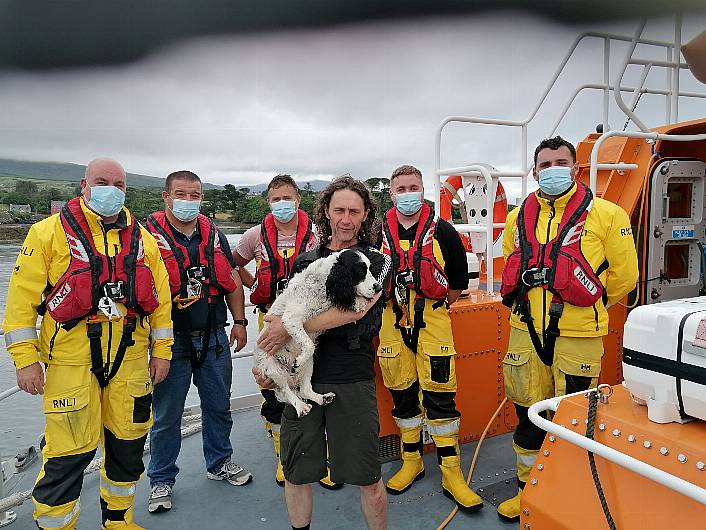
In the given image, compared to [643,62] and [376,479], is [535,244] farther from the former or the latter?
[643,62]

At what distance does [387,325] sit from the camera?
2.63 m

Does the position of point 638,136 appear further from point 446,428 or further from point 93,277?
point 93,277

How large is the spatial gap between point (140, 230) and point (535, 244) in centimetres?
168

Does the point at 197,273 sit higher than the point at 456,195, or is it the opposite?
the point at 456,195

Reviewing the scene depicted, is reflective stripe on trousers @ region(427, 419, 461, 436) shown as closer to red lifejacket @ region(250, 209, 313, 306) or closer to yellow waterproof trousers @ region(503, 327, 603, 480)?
yellow waterproof trousers @ region(503, 327, 603, 480)

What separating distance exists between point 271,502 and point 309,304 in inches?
53.6

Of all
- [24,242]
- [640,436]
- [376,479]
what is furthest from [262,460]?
[640,436]

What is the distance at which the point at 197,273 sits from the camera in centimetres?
261

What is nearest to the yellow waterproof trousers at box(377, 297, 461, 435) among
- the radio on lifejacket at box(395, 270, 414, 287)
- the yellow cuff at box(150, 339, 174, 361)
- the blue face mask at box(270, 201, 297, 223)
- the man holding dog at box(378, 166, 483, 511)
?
the man holding dog at box(378, 166, 483, 511)

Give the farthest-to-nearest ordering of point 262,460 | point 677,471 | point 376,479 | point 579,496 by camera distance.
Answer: point 262,460 < point 376,479 < point 579,496 < point 677,471

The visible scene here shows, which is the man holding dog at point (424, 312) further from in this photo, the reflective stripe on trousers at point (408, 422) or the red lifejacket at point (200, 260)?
the red lifejacket at point (200, 260)

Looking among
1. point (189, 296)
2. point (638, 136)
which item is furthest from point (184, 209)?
point (638, 136)

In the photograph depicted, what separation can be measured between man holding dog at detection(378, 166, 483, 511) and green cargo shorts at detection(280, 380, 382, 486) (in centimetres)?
80

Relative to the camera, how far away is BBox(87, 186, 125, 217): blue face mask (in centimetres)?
209
